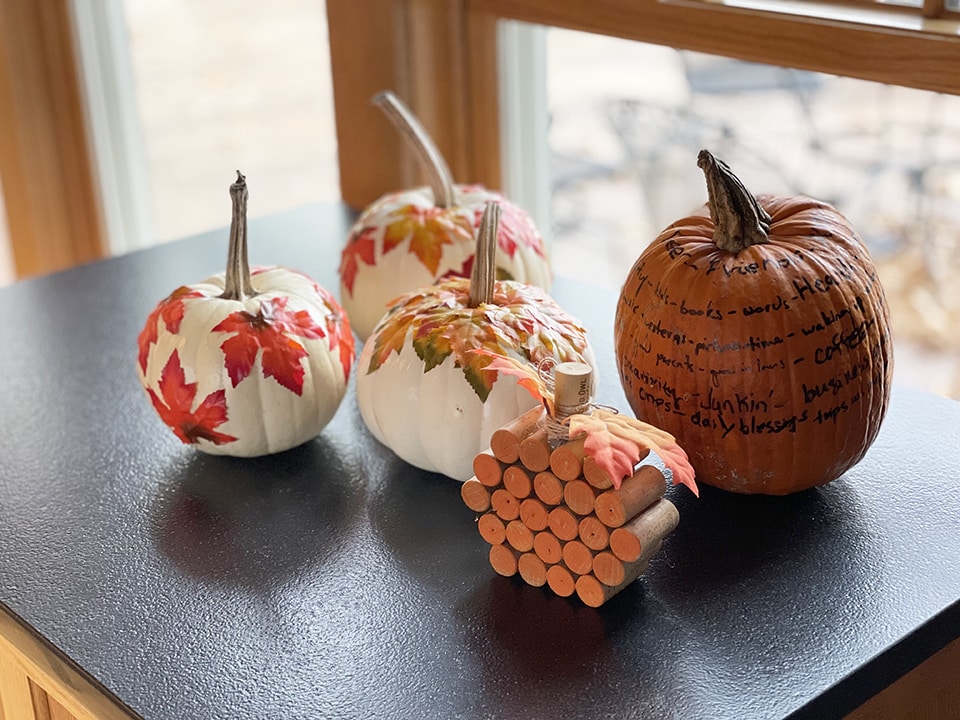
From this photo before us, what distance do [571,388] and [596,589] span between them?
129 mm

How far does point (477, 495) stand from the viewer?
80 cm

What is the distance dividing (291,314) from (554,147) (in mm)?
819

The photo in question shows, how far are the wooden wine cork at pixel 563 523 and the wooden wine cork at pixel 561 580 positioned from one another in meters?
0.02

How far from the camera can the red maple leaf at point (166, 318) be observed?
95 cm

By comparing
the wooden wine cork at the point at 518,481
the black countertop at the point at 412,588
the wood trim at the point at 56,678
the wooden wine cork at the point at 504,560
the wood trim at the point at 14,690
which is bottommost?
the wood trim at the point at 14,690

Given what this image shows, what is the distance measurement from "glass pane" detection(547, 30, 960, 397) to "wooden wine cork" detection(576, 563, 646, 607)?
88 centimetres

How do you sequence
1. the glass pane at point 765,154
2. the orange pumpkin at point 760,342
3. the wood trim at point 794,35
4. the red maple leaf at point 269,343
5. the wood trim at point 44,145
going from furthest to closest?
the wood trim at point 44,145 < the glass pane at point 765,154 < the wood trim at point 794,35 < the red maple leaf at point 269,343 < the orange pumpkin at point 760,342

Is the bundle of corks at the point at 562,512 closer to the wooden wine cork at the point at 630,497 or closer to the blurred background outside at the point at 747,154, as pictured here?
the wooden wine cork at the point at 630,497

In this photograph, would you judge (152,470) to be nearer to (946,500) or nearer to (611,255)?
(946,500)

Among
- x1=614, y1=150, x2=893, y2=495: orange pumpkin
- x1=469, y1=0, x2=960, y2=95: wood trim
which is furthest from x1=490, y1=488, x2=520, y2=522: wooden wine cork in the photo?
x1=469, y1=0, x2=960, y2=95: wood trim

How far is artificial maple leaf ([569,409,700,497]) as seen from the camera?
0.74m

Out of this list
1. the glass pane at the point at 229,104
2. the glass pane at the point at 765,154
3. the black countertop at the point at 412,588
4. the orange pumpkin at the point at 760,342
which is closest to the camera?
the black countertop at the point at 412,588

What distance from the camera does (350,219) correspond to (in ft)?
5.16

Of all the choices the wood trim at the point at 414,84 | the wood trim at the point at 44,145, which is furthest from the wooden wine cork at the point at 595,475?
the wood trim at the point at 44,145
